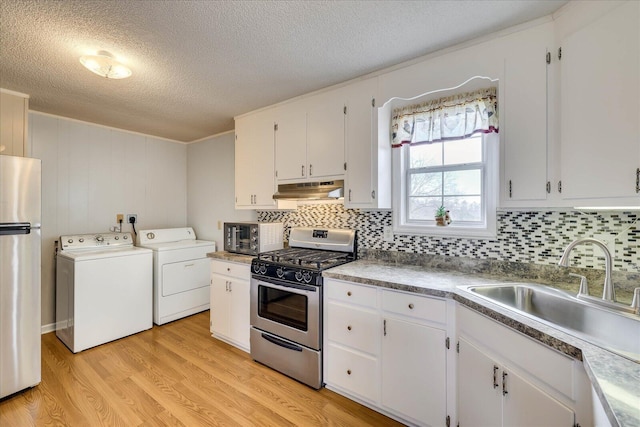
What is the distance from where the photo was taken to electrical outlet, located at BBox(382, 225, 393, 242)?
237 cm

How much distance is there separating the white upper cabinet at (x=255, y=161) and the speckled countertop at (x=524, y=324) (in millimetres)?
1244

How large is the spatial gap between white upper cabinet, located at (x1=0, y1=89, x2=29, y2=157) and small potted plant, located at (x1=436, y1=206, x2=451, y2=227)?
3697 millimetres

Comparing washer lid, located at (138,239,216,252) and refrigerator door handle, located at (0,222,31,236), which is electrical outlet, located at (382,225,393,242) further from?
refrigerator door handle, located at (0,222,31,236)

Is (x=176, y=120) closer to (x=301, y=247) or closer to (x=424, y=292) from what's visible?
(x=301, y=247)

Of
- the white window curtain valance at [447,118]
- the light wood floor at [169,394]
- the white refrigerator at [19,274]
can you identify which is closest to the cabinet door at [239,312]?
the light wood floor at [169,394]

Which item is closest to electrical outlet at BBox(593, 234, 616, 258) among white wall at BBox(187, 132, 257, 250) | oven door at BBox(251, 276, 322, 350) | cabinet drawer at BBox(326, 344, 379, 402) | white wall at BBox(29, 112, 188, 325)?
cabinet drawer at BBox(326, 344, 379, 402)

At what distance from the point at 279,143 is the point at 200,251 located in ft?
6.20

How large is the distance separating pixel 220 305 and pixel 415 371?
1.97 metres

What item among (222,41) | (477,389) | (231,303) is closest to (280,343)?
(231,303)

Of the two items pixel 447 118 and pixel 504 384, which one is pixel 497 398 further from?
pixel 447 118

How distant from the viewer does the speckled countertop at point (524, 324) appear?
0.70 meters

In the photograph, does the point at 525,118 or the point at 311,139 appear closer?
the point at 525,118

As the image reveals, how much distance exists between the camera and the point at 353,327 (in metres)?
1.95

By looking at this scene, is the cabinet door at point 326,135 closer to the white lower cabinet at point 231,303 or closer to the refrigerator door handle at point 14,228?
the white lower cabinet at point 231,303
